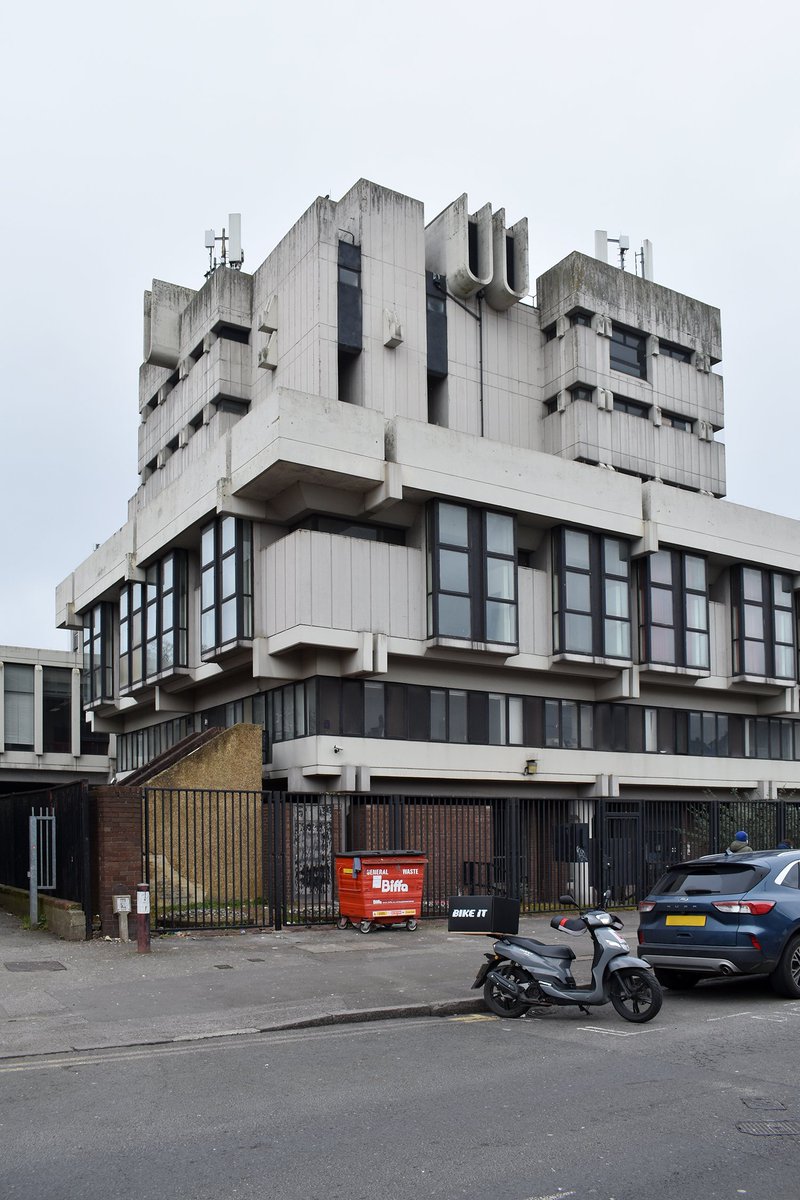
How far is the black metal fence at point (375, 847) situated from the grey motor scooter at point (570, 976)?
7080 millimetres

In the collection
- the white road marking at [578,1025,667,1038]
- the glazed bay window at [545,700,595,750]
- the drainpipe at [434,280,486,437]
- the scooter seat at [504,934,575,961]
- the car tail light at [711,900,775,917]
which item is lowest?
the white road marking at [578,1025,667,1038]

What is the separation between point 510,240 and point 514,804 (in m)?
19.6

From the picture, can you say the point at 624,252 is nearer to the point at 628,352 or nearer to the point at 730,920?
the point at 628,352

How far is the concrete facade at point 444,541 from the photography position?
26906 millimetres

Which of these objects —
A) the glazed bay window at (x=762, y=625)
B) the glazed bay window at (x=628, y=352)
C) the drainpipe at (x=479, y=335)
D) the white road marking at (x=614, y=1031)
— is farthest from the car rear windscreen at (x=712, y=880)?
the glazed bay window at (x=628, y=352)

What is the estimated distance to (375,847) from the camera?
23594 millimetres

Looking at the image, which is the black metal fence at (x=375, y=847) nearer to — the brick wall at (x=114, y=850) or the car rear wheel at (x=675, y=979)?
the brick wall at (x=114, y=850)

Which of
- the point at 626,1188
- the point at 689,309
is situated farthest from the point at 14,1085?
the point at 689,309

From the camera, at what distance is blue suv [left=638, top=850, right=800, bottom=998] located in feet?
37.5

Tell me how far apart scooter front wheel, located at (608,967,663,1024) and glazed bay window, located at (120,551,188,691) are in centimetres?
2243

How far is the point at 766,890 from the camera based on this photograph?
38.3 feet

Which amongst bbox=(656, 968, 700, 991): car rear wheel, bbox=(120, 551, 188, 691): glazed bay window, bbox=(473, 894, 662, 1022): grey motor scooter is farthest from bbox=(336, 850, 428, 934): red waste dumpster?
bbox=(120, 551, 188, 691): glazed bay window

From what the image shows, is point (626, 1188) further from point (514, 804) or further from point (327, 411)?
point (327, 411)

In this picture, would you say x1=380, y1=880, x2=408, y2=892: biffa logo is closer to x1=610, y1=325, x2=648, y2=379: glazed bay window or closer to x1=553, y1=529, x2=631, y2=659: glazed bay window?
x1=553, y1=529, x2=631, y2=659: glazed bay window
